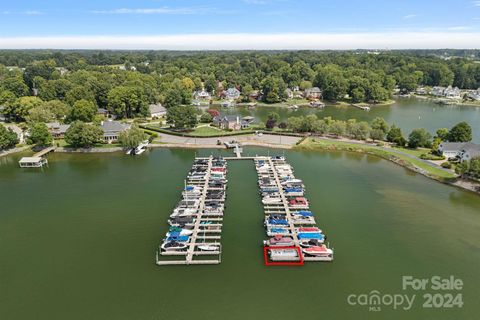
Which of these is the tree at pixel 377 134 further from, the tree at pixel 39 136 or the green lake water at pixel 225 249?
the tree at pixel 39 136

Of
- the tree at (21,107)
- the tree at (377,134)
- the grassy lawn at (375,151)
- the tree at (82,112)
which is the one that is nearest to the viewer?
the grassy lawn at (375,151)

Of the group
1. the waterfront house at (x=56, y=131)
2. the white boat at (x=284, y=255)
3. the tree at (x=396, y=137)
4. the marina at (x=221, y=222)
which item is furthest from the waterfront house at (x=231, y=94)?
the white boat at (x=284, y=255)

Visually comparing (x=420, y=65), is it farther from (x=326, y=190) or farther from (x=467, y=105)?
(x=326, y=190)

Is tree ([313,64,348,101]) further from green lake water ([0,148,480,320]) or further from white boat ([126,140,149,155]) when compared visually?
white boat ([126,140,149,155])

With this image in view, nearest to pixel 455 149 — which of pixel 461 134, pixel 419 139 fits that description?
pixel 419 139

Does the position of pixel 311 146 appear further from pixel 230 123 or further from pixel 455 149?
pixel 455 149

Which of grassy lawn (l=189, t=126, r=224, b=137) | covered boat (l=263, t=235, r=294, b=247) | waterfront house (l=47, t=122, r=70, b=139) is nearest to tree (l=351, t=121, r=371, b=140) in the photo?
grassy lawn (l=189, t=126, r=224, b=137)

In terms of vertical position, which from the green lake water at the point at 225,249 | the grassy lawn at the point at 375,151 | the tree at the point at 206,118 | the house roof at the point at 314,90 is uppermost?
the house roof at the point at 314,90
